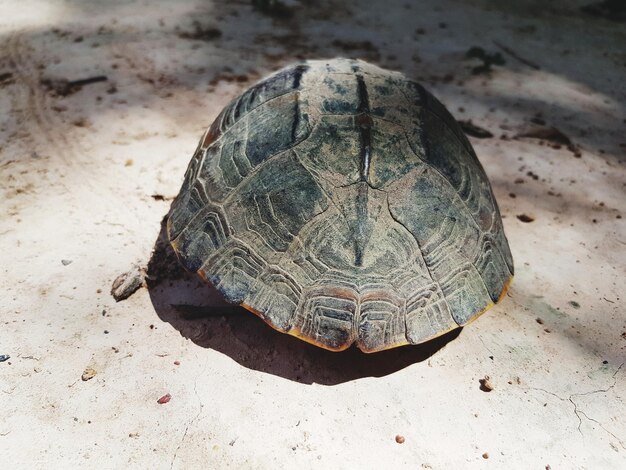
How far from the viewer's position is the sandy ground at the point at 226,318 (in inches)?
83.4

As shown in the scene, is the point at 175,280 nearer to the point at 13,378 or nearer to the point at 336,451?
the point at 13,378

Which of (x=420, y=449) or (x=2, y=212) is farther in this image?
(x=2, y=212)

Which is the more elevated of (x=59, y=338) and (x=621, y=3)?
(x=621, y=3)

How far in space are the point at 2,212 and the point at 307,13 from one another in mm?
4312

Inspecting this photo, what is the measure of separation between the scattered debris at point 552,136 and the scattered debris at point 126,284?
316cm

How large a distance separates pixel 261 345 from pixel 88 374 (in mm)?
769

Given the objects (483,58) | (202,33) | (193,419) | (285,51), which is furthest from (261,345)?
(483,58)

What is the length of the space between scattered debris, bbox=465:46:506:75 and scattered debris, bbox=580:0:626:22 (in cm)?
228

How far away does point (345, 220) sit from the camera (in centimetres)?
215

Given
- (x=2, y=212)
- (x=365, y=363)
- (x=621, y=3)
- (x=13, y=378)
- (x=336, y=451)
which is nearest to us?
(x=336, y=451)

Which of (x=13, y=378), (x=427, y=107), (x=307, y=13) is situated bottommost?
(x=13, y=378)

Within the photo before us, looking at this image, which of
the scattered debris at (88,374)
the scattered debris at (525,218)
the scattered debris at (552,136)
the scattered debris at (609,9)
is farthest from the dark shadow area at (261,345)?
the scattered debris at (609,9)

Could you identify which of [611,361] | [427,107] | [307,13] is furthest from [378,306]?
[307,13]

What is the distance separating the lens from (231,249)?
2287 millimetres
